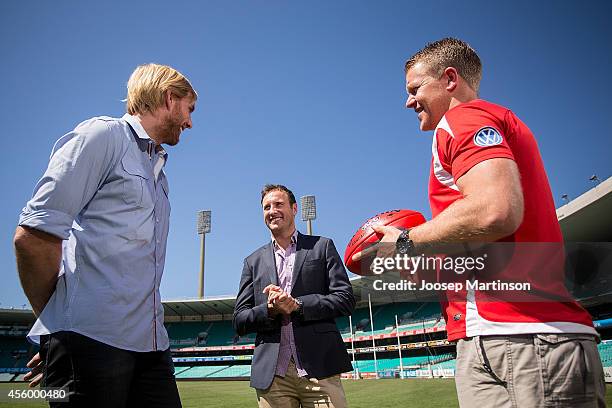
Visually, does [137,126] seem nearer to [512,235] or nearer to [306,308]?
[306,308]

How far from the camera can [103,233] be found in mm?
1963

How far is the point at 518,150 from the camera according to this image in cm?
167

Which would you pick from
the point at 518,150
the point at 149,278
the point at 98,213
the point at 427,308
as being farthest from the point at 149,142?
the point at 427,308

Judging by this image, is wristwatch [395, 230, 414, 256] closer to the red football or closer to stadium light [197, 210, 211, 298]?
the red football

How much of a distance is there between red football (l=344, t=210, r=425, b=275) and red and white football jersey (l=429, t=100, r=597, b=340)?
2.63 ft

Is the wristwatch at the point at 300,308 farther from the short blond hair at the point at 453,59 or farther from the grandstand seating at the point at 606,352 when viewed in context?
the grandstand seating at the point at 606,352

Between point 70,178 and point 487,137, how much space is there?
1.80 metres

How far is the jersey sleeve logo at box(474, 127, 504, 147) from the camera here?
4.93 ft

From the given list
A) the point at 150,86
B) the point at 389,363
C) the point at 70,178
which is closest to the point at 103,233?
A: the point at 70,178

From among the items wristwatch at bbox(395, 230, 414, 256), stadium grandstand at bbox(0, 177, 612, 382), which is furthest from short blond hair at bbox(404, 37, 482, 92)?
stadium grandstand at bbox(0, 177, 612, 382)

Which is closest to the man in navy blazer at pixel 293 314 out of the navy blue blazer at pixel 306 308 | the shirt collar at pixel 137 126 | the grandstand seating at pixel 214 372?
the navy blue blazer at pixel 306 308

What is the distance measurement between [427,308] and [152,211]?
143ft

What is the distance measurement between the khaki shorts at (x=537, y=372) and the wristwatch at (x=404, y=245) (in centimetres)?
42

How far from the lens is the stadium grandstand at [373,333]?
22344 mm
